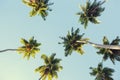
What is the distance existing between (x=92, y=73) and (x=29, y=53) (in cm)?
900

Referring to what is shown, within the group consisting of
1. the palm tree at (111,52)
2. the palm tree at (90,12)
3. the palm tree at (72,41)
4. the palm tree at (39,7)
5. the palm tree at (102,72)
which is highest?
the palm tree at (39,7)

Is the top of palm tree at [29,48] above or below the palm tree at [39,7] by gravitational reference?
below

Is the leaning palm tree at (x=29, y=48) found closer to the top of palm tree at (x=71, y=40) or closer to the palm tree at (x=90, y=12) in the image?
the top of palm tree at (x=71, y=40)

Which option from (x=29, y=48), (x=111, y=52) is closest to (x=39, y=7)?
(x=29, y=48)

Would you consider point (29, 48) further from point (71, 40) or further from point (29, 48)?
point (71, 40)

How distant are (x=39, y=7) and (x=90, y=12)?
746 cm

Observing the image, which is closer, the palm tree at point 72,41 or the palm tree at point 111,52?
the palm tree at point 111,52

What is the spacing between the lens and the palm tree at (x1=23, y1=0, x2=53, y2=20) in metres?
43.2

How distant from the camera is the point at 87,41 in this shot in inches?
1590

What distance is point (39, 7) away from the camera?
43.9m

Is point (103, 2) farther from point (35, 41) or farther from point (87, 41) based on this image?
point (35, 41)

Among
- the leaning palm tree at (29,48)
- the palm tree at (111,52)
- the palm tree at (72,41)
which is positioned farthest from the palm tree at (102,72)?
the leaning palm tree at (29,48)

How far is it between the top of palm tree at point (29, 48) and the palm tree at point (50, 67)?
4.72ft

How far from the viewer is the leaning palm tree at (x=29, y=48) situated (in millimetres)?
40281
